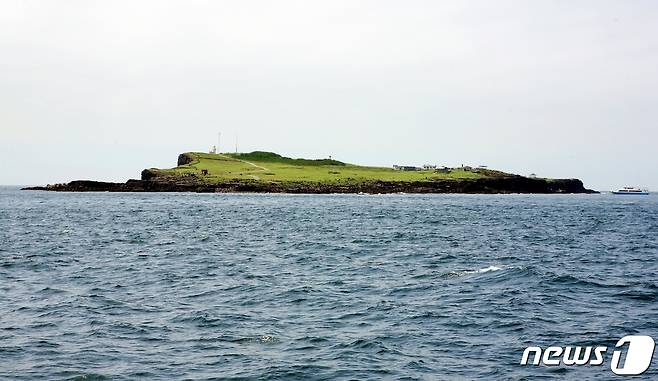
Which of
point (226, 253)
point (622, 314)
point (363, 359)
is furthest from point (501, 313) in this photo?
point (226, 253)

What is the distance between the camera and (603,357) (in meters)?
22.6

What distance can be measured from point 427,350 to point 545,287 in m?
15.3

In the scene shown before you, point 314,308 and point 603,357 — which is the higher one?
point 314,308

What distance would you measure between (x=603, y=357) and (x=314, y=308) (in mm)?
12649

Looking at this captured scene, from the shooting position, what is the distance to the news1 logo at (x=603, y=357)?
70.1ft

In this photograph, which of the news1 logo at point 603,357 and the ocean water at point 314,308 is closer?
the news1 logo at point 603,357

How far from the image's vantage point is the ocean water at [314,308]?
70.5ft

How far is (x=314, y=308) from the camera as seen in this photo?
30.4 meters

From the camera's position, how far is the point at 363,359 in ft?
72.6

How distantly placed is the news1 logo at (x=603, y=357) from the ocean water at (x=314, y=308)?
45 cm

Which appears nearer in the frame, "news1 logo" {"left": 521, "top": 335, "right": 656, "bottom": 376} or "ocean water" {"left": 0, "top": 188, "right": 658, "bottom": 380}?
"news1 logo" {"left": 521, "top": 335, "right": 656, "bottom": 376}

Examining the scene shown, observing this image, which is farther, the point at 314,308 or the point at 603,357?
the point at 314,308

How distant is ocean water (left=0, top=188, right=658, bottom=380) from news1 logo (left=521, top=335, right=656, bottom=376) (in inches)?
17.7

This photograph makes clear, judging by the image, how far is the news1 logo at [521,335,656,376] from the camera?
2136cm
